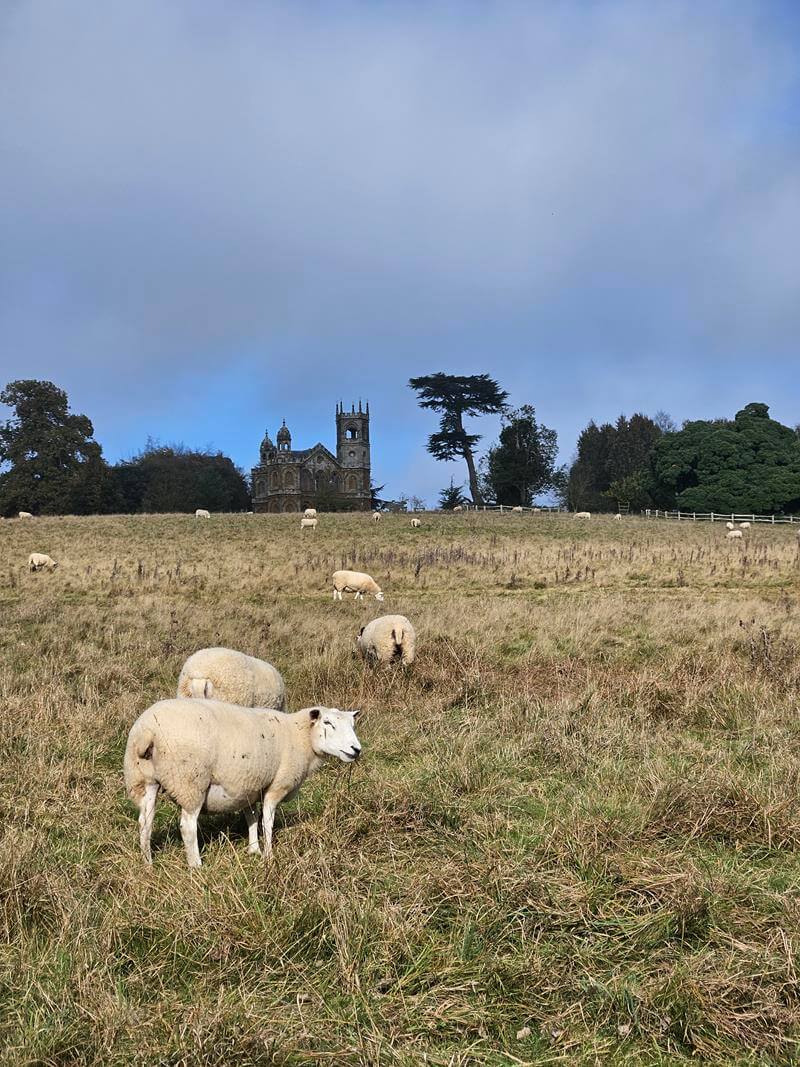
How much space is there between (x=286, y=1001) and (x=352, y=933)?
0.47 metres

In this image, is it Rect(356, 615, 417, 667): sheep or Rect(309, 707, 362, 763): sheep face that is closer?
Rect(309, 707, 362, 763): sheep face

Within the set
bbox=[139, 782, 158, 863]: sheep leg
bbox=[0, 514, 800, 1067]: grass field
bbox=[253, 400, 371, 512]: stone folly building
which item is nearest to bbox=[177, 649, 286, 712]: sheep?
bbox=[0, 514, 800, 1067]: grass field

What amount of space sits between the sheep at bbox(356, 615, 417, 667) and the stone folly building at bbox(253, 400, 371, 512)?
282ft

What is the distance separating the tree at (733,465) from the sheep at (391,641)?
196 feet

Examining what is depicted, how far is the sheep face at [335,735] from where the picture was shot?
521cm

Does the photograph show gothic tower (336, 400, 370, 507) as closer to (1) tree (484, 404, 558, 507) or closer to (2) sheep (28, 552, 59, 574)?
(1) tree (484, 404, 558, 507)

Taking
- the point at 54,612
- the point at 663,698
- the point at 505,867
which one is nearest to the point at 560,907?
the point at 505,867

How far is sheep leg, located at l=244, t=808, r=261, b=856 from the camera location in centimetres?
486

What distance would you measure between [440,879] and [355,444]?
114m

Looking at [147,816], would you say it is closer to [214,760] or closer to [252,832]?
[214,760]

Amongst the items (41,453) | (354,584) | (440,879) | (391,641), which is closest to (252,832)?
(440,879)

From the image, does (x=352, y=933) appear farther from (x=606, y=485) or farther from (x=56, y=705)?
(x=606, y=485)

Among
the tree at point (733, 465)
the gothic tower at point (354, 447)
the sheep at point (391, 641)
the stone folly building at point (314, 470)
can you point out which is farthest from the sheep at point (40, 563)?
the gothic tower at point (354, 447)

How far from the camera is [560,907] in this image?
4.03m
